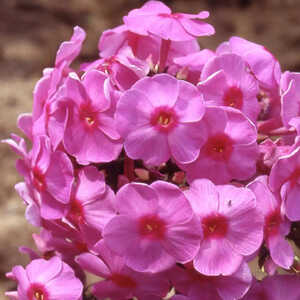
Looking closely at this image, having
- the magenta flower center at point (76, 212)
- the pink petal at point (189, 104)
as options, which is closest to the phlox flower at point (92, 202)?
the magenta flower center at point (76, 212)

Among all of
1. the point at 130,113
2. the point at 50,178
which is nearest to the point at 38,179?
the point at 50,178

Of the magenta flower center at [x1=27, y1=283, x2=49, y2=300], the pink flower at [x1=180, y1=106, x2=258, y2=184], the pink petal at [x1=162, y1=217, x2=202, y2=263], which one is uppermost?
the pink flower at [x1=180, y1=106, x2=258, y2=184]

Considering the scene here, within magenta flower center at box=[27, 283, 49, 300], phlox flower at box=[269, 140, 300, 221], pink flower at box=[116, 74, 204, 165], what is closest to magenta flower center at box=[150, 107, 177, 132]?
pink flower at box=[116, 74, 204, 165]

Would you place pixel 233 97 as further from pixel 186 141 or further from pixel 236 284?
pixel 236 284

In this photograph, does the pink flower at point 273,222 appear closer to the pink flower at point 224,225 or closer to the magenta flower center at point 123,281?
the pink flower at point 224,225

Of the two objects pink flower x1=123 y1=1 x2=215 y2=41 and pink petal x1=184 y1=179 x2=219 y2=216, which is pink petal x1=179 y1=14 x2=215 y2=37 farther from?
pink petal x1=184 y1=179 x2=219 y2=216

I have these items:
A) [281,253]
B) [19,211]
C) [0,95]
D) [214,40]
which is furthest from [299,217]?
[214,40]
